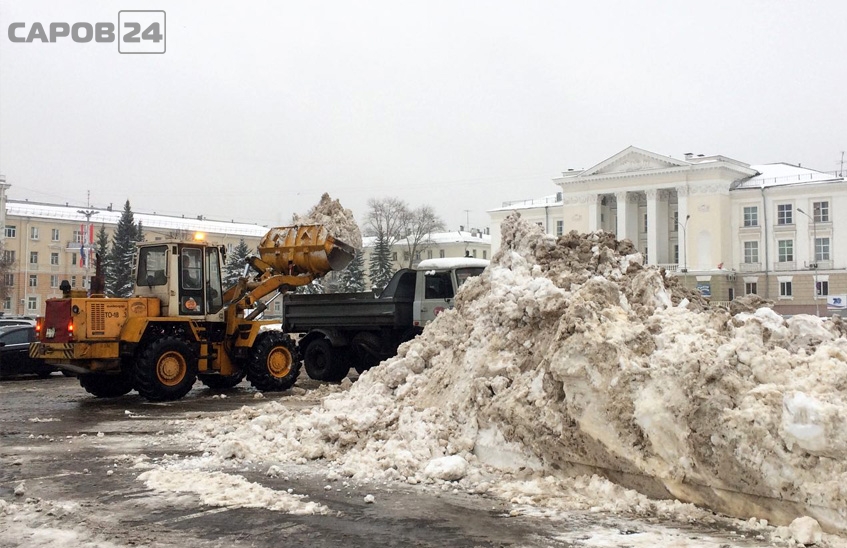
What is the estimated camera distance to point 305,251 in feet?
51.1

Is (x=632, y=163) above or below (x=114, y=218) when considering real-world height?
above

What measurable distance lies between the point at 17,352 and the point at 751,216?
5251 cm

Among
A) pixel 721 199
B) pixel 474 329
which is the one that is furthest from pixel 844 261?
pixel 474 329

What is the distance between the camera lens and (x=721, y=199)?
5947 centimetres

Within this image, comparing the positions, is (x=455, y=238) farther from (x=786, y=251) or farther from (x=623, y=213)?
(x=786, y=251)

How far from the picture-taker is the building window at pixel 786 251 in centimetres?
5769

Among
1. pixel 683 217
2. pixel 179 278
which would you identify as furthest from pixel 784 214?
pixel 179 278

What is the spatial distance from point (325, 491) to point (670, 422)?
9.61 ft

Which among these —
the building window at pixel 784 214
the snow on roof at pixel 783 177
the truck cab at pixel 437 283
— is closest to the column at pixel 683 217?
the snow on roof at pixel 783 177

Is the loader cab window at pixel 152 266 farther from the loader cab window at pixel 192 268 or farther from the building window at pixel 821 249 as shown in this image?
the building window at pixel 821 249

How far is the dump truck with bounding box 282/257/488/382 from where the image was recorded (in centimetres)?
1617

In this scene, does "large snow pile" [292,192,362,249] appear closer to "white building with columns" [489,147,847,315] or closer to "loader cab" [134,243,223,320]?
"loader cab" [134,243,223,320]

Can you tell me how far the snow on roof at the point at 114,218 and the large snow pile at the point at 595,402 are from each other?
6496 cm

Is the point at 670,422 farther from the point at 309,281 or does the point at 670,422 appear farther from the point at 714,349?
the point at 309,281
